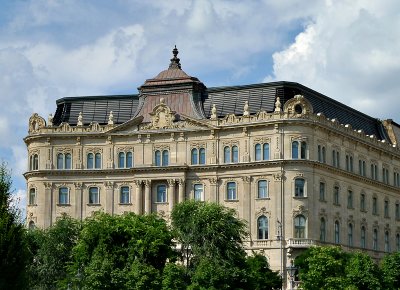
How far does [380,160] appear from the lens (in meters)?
167

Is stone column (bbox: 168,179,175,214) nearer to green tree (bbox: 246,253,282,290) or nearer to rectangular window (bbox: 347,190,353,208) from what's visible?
green tree (bbox: 246,253,282,290)

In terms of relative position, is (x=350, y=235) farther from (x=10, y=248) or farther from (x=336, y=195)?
(x=10, y=248)

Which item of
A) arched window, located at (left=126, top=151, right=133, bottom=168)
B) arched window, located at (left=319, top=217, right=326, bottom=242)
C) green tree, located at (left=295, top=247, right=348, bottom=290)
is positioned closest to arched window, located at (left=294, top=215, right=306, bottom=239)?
arched window, located at (left=319, top=217, right=326, bottom=242)

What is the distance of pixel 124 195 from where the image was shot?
15812 centimetres

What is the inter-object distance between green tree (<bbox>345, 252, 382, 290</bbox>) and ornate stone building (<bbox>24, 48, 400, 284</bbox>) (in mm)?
18999

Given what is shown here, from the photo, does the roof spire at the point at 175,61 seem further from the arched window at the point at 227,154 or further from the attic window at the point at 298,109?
the attic window at the point at 298,109

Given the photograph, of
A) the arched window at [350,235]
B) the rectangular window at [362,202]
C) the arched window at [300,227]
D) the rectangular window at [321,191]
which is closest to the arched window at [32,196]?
the arched window at [300,227]

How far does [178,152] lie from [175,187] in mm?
4810

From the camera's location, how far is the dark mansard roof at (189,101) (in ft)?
501

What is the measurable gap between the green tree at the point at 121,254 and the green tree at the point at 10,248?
24.3 m

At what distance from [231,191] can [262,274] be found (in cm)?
2188

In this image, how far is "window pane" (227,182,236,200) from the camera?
152m

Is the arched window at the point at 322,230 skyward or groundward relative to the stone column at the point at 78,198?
groundward

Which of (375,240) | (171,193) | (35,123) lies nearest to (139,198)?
(171,193)
